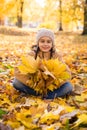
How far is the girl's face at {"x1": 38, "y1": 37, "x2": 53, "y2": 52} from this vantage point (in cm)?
515

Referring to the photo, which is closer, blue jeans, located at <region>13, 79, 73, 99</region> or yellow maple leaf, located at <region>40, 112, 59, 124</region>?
yellow maple leaf, located at <region>40, 112, 59, 124</region>

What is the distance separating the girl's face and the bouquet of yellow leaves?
0.60 m

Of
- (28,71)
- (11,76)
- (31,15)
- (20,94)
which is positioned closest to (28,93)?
(20,94)

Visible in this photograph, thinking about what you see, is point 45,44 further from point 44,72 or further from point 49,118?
point 49,118

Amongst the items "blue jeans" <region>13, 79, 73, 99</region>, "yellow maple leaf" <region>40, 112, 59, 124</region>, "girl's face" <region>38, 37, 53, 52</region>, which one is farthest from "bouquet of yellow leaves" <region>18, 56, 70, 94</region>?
"yellow maple leaf" <region>40, 112, 59, 124</region>

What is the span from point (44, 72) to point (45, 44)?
761 millimetres

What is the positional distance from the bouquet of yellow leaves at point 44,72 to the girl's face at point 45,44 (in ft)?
1.95

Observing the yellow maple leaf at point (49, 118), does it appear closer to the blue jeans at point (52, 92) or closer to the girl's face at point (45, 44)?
the blue jeans at point (52, 92)

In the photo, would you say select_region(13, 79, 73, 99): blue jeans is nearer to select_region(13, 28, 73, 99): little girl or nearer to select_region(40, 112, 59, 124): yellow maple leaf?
select_region(13, 28, 73, 99): little girl

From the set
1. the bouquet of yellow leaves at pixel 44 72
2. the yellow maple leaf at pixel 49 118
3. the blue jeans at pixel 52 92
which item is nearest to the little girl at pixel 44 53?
the blue jeans at pixel 52 92

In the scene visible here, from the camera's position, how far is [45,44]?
5148mm

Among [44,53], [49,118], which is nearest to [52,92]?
[44,53]

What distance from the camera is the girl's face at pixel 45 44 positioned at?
5152 millimetres

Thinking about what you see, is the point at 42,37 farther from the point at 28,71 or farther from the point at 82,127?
the point at 82,127
